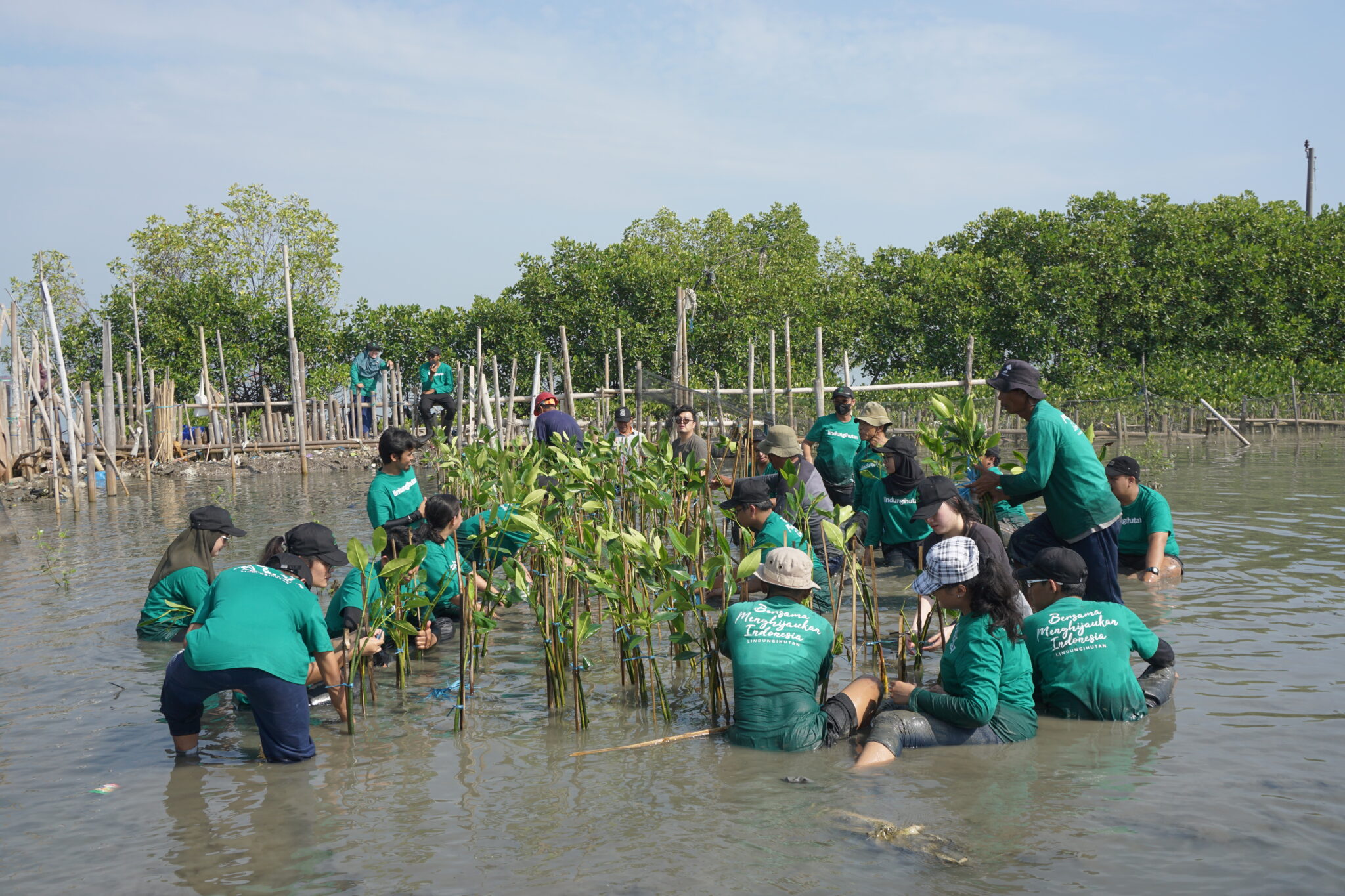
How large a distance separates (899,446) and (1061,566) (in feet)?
8.15

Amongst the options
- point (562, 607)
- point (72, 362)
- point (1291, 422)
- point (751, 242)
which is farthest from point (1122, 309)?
point (72, 362)

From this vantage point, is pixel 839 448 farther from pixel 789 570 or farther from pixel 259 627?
pixel 259 627

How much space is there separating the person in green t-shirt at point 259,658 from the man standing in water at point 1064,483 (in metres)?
3.66

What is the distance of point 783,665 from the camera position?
4930 millimetres

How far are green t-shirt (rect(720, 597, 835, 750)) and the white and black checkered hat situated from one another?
0.55 m

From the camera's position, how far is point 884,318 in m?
32.4

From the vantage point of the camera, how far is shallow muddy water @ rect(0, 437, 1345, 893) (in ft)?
12.6

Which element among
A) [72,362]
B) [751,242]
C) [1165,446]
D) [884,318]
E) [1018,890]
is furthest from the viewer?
[751,242]

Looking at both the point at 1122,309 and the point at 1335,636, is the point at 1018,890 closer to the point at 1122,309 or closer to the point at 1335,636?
the point at 1335,636

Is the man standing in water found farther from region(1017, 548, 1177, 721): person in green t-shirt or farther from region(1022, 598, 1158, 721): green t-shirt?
region(1022, 598, 1158, 721): green t-shirt

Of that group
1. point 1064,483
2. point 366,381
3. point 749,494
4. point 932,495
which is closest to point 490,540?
point 749,494

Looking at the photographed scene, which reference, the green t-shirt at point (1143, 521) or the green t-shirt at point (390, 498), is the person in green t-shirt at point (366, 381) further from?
the green t-shirt at point (1143, 521)

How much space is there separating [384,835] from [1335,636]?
5.96 metres

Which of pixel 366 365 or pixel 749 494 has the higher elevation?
pixel 366 365
